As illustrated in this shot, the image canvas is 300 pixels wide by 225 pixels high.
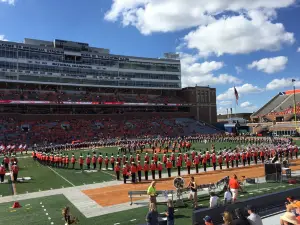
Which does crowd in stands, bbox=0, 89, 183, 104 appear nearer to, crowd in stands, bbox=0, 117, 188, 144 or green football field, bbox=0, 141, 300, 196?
crowd in stands, bbox=0, 117, 188, 144

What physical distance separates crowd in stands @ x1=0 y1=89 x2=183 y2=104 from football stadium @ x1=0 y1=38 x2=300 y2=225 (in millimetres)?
227

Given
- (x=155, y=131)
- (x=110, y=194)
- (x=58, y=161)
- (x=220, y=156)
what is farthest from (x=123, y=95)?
(x=110, y=194)

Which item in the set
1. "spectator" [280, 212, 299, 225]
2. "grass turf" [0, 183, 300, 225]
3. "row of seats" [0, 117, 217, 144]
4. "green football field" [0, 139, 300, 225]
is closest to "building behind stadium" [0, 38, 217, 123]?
"row of seats" [0, 117, 217, 144]

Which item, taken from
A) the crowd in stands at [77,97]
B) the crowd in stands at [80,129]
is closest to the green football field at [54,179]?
the crowd in stands at [80,129]

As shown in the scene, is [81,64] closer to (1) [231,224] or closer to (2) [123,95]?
(2) [123,95]

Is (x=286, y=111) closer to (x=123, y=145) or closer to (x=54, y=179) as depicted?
(x=123, y=145)

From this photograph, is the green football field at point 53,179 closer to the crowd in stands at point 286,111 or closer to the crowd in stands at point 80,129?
the crowd in stands at point 80,129

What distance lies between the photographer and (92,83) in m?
59.3

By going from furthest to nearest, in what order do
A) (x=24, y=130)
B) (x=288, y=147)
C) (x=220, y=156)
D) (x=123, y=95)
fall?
(x=123, y=95) < (x=24, y=130) < (x=288, y=147) < (x=220, y=156)

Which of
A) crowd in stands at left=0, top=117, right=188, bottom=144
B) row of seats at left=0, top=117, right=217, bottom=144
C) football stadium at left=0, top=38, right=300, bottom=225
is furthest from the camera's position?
row of seats at left=0, top=117, right=217, bottom=144

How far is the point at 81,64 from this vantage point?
191ft

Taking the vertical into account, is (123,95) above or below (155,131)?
above

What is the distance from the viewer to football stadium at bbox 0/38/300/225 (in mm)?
10336

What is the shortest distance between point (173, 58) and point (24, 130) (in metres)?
42.6
